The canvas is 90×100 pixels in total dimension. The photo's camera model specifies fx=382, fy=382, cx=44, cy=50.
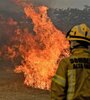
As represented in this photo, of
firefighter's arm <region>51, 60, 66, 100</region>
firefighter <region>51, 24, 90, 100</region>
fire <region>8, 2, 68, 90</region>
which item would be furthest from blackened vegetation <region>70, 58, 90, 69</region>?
fire <region>8, 2, 68, 90</region>

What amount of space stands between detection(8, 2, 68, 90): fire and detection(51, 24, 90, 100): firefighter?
17849 mm

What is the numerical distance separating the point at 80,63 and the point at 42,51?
20.0 metres

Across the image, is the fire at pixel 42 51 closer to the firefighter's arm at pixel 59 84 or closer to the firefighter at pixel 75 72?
the firefighter at pixel 75 72

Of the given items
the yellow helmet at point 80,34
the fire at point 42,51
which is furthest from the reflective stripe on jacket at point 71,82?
the fire at point 42,51

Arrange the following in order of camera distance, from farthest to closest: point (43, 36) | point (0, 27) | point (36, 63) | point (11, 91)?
point (0, 27) < point (43, 36) < point (36, 63) < point (11, 91)

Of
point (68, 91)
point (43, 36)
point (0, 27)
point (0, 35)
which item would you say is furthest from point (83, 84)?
point (0, 35)

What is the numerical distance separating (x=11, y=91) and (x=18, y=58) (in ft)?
81.3

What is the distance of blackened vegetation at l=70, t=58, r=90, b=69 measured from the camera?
4977 mm

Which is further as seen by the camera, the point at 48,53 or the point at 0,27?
the point at 0,27

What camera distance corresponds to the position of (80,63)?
16.5 ft

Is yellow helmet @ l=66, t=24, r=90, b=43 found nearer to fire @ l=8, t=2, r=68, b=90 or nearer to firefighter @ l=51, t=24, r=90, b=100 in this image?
firefighter @ l=51, t=24, r=90, b=100

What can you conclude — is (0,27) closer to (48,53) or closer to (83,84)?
(48,53)

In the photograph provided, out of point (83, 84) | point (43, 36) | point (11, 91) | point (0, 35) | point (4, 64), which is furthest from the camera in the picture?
point (4, 64)

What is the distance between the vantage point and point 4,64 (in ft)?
145
